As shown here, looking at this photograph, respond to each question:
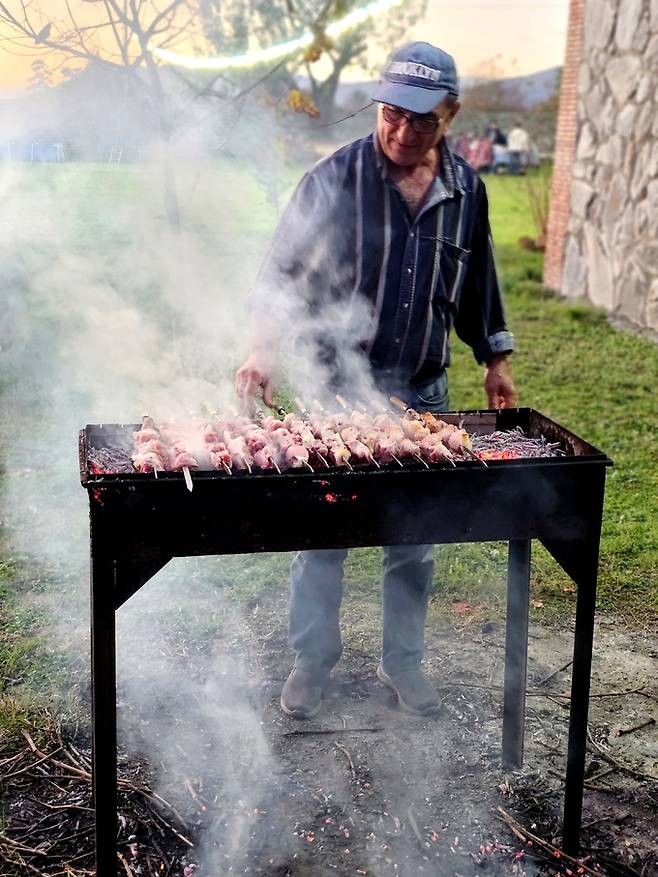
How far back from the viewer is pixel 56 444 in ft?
21.9

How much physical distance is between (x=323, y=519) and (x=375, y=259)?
1.29 m

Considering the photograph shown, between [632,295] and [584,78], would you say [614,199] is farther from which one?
[584,78]

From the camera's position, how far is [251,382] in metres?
3.29

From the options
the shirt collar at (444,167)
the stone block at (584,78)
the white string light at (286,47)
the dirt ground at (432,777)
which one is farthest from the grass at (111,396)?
the stone block at (584,78)

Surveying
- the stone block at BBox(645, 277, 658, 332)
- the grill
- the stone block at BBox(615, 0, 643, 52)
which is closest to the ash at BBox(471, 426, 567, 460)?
the grill

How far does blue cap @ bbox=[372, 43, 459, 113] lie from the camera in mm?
3121

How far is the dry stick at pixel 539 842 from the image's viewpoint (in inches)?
111

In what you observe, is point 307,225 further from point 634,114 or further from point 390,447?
point 634,114

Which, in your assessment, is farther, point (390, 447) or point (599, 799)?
point (599, 799)

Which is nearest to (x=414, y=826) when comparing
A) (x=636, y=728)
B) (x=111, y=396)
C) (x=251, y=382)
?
(x=636, y=728)

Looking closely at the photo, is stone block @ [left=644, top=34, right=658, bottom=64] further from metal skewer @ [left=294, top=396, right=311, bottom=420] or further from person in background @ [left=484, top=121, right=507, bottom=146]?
person in background @ [left=484, top=121, right=507, bottom=146]

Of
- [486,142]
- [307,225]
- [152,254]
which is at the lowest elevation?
[486,142]

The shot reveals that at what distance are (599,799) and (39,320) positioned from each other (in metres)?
5.14

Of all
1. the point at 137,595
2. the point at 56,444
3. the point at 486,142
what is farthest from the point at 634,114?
the point at 486,142
